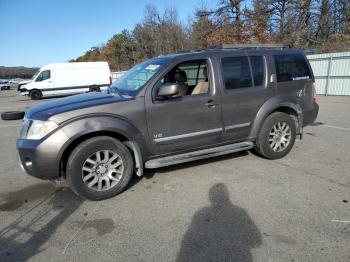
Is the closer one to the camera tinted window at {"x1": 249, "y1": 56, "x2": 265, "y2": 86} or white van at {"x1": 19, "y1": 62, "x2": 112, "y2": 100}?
tinted window at {"x1": 249, "y1": 56, "x2": 265, "y2": 86}

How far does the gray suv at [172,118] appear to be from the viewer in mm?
3895

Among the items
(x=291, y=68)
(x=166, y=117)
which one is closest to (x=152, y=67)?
(x=166, y=117)

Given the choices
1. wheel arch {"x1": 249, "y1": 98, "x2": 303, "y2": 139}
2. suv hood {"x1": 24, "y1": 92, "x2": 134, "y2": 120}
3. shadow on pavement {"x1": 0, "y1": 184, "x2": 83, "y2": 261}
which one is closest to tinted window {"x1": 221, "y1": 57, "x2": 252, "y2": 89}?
wheel arch {"x1": 249, "y1": 98, "x2": 303, "y2": 139}

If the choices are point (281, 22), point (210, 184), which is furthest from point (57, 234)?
point (281, 22)

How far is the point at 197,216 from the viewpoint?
3525 millimetres

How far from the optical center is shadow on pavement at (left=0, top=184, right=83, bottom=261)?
3004 millimetres

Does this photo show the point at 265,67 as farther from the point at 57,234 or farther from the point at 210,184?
the point at 57,234

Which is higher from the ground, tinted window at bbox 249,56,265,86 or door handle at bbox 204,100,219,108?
tinted window at bbox 249,56,265,86

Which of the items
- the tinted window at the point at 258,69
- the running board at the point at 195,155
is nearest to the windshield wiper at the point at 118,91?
the running board at the point at 195,155

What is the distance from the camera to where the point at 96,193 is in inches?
159

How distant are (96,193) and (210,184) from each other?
1600 millimetres

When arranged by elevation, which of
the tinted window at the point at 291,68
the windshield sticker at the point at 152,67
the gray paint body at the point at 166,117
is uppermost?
the windshield sticker at the point at 152,67

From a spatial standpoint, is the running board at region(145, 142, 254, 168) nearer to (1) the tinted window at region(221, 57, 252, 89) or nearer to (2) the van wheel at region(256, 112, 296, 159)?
(2) the van wheel at region(256, 112, 296, 159)

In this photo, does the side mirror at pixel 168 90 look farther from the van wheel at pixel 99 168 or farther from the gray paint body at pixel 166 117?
the van wheel at pixel 99 168
